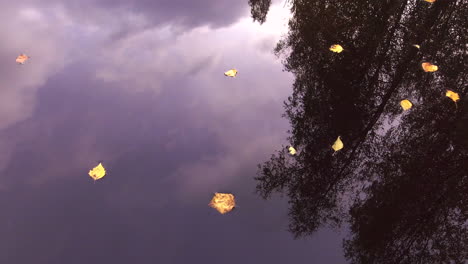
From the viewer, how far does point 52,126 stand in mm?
4539

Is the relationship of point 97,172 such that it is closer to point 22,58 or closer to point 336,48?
point 22,58

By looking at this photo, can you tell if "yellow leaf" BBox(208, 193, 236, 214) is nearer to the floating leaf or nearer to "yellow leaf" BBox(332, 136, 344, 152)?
"yellow leaf" BBox(332, 136, 344, 152)

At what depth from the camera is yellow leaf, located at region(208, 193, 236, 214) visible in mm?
3812

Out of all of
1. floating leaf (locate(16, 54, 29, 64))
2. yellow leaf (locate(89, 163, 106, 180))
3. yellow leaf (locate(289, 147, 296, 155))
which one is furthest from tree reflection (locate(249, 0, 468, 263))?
floating leaf (locate(16, 54, 29, 64))

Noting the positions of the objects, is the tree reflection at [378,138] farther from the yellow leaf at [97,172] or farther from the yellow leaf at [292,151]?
the yellow leaf at [97,172]

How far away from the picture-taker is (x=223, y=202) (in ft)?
12.7

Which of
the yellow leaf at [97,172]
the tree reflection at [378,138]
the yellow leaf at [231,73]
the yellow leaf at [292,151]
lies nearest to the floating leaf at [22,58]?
the yellow leaf at [97,172]

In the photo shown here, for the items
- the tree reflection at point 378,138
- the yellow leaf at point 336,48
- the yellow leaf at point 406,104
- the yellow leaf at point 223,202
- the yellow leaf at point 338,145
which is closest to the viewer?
the yellow leaf at point 223,202

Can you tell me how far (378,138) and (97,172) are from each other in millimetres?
4031

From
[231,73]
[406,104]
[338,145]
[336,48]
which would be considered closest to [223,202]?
[338,145]

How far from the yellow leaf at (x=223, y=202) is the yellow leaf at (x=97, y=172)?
137cm

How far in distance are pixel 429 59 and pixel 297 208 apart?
14.6 feet

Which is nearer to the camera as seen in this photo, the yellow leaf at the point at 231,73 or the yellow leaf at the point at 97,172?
the yellow leaf at the point at 97,172

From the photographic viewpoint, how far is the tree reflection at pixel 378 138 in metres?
4.00
